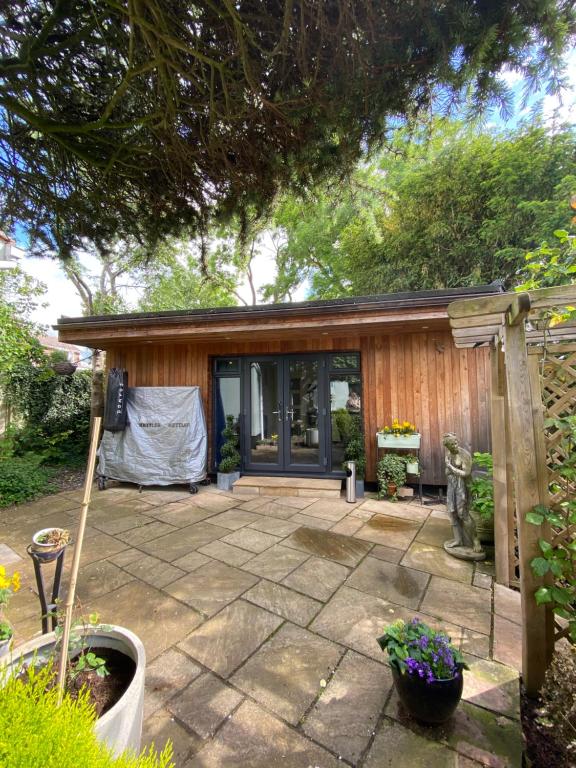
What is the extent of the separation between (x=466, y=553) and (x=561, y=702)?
1654 mm

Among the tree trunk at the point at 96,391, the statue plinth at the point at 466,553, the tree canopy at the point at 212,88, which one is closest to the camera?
the tree canopy at the point at 212,88

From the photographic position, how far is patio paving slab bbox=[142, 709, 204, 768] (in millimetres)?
1257

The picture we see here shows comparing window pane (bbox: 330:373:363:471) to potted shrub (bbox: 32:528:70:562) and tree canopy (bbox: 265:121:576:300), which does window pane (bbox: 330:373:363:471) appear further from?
potted shrub (bbox: 32:528:70:562)


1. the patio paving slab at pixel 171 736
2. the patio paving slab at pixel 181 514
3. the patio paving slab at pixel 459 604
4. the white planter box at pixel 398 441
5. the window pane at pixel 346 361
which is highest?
the window pane at pixel 346 361

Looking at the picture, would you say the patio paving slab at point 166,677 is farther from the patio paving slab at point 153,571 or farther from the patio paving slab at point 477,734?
the patio paving slab at point 477,734

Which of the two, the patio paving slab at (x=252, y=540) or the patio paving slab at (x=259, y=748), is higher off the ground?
the patio paving slab at (x=252, y=540)

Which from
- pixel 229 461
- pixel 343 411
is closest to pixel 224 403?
pixel 229 461

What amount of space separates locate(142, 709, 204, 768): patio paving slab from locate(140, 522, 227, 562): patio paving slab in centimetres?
153

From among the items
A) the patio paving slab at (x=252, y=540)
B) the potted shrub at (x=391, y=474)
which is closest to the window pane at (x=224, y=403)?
the patio paving slab at (x=252, y=540)

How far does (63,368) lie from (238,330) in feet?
14.9

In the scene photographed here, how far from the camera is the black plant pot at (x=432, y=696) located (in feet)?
4.28

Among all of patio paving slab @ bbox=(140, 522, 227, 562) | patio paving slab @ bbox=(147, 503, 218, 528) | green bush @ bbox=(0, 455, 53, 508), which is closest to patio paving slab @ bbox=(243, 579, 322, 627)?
patio paving slab @ bbox=(140, 522, 227, 562)

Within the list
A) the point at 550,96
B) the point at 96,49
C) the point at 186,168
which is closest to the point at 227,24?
the point at 186,168

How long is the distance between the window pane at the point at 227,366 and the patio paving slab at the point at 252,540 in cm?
295
